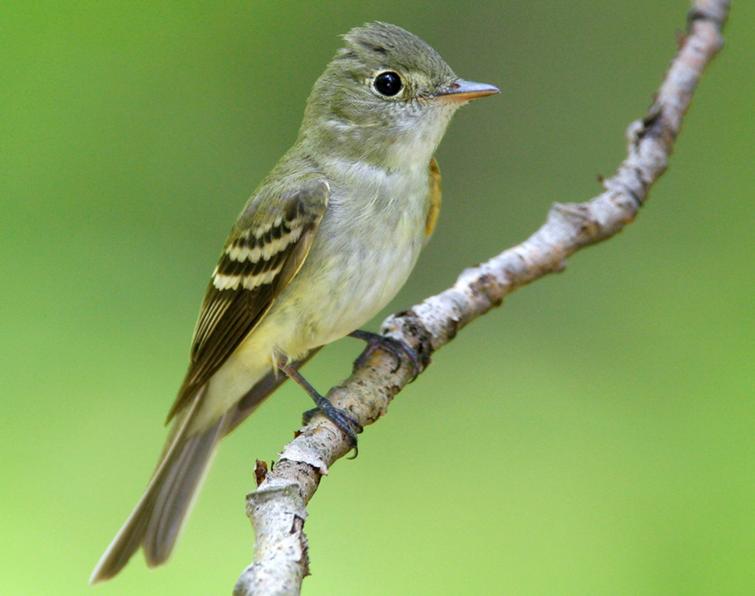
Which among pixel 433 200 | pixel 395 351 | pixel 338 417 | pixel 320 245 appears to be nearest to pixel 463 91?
pixel 433 200

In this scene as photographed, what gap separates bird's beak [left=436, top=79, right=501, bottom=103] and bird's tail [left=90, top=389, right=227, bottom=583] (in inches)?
52.9

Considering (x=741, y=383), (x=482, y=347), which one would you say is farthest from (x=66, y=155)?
(x=741, y=383)

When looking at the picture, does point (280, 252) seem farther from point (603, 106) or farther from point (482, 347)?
point (603, 106)

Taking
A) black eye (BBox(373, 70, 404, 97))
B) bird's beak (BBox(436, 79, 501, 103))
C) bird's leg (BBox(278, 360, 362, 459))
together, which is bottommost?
bird's leg (BBox(278, 360, 362, 459))

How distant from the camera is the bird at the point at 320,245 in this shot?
3400mm

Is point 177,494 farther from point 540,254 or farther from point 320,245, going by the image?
point 540,254

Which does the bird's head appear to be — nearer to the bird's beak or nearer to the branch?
the bird's beak

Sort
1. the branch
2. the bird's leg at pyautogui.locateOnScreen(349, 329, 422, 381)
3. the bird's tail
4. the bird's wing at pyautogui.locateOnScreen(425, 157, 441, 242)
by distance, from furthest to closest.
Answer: the bird's wing at pyautogui.locateOnScreen(425, 157, 441, 242) → the bird's tail → the bird's leg at pyautogui.locateOnScreen(349, 329, 422, 381) → the branch

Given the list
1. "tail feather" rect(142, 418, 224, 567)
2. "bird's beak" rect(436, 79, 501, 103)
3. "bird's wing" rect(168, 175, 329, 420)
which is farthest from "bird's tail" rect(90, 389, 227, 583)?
"bird's beak" rect(436, 79, 501, 103)

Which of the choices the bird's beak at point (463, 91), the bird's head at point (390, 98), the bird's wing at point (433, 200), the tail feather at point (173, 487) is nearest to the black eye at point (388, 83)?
the bird's head at point (390, 98)

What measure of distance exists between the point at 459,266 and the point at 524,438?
4.15 ft

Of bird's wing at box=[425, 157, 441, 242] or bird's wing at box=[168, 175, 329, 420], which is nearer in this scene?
bird's wing at box=[168, 175, 329, 420]

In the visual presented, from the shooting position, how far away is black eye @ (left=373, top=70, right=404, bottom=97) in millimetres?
3592

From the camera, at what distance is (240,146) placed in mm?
5895
